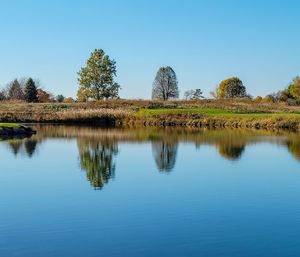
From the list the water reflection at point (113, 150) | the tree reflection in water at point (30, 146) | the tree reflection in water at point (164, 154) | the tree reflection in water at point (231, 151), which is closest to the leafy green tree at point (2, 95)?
the tree reflection in water at point (30, 146)

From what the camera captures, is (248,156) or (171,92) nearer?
(248,156)

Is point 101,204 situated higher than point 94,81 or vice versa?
point 94,81

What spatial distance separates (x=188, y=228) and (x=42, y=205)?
443 cm

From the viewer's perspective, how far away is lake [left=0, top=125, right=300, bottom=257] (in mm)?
10359

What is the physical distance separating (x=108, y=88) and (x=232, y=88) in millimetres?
42131

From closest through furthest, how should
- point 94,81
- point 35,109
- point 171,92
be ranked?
1. point 35,109
2. point 94,81
3. point 171,92

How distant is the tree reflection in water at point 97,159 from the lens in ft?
61.0

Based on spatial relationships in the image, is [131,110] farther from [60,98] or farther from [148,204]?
[60,98]

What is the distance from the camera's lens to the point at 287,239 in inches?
428

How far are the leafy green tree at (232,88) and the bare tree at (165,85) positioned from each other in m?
25.3

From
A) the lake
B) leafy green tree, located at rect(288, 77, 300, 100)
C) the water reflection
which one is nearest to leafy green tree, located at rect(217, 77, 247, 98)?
leafy green tree, located at rect(288, 77, 300, 100)

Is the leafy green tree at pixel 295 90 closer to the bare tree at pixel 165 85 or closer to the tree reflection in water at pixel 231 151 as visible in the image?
the bare tree at pixel 165 85

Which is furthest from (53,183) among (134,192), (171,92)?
(171,92)

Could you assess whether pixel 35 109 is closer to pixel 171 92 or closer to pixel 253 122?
pixel 253 122
